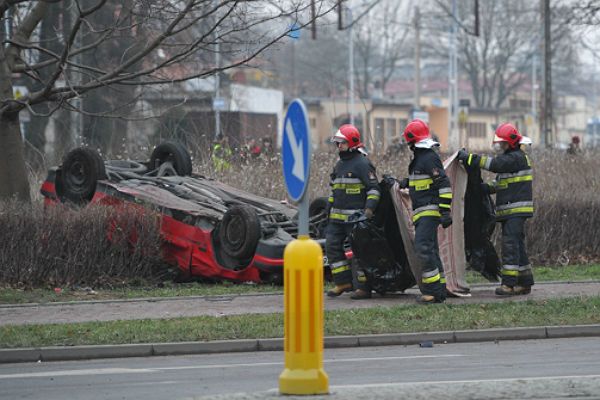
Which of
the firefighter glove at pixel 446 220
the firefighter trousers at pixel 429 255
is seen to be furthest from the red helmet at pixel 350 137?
the firefighter glove at pixel 446 220

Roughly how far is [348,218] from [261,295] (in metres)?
1.56

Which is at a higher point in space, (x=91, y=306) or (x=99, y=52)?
(x=99, y=52)

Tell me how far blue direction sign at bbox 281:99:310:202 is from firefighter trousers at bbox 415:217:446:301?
18.6 feet

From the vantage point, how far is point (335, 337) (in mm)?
11469

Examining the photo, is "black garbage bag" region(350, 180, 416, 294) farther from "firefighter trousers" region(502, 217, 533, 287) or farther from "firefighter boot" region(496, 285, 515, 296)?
"firefighter trousers" region(502, 217, 533, 287)

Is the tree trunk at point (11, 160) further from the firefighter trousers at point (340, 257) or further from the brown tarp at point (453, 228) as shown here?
the brown tarp at point (453, 228)

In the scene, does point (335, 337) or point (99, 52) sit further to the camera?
point (99, 52)

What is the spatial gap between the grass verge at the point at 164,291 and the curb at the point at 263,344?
12.3ft

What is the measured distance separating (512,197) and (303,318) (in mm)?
7177

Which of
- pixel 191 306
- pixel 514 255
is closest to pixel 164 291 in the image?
pixel 191 306

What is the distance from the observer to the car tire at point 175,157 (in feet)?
61.3

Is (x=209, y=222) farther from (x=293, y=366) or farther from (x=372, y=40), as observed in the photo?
(x=372, y=40)

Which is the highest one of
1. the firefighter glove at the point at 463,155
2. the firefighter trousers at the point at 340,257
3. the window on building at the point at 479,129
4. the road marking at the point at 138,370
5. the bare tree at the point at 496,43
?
the bare tree at the point at 496,43

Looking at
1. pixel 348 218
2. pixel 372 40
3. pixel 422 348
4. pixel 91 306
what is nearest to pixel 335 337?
pixel 422 348
